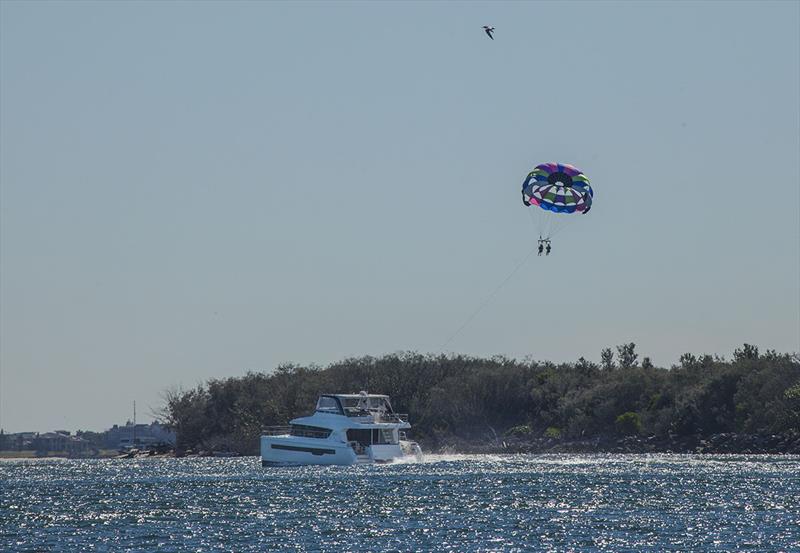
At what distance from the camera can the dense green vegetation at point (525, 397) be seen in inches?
4267

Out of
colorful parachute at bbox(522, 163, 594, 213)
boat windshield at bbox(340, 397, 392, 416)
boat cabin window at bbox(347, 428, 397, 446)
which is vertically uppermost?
colorful parachute at bbox(522, 163, 594, 213)

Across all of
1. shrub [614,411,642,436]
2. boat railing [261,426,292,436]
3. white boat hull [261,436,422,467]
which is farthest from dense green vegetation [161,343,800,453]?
white boat hull [261,436,422,467]

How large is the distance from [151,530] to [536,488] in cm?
2146

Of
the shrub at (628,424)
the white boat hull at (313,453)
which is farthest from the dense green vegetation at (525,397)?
the white boat hull at (313,453)

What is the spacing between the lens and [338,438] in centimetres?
8875

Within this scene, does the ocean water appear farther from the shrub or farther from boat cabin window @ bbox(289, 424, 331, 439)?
the shrub

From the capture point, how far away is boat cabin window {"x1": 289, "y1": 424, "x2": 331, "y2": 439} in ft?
293

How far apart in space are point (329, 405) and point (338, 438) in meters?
2.69

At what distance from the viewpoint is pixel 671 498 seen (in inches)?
2404

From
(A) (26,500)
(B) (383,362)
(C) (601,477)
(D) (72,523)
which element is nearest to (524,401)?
(B) (383,362)

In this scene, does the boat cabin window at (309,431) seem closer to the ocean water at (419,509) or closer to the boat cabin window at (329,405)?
the boat cabin window at (329,405)

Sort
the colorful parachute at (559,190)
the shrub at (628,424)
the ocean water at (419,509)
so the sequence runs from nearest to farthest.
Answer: the ocean water at (419,509) < the colorful parachute at (559,190) < the shrub at (628,424)

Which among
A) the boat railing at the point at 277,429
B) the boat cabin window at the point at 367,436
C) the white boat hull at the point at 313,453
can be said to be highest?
the boat railing at the point at 277,429

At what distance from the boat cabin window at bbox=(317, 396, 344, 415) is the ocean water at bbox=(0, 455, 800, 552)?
15.5 feet
